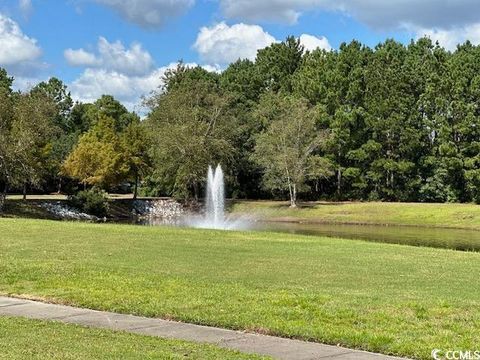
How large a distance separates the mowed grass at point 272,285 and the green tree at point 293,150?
1676 inches

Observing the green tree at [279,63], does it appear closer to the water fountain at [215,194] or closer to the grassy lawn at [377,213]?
the water fountain at [215,194]

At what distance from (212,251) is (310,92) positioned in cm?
5481

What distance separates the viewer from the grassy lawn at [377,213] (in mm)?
55781

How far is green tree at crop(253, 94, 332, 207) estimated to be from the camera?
65.9 m

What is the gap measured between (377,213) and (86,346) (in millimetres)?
55241

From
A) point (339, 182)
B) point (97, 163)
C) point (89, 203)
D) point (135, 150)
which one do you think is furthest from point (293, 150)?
point (89, 203)

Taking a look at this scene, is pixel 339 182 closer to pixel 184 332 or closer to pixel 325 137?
pixel 325 137

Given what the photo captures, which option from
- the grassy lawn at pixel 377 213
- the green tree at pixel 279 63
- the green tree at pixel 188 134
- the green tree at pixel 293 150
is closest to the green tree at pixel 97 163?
the green tree at pixel 188 134

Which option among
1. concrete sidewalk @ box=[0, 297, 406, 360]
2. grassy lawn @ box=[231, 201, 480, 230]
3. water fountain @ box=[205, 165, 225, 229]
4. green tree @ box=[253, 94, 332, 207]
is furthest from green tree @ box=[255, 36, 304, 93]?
concrete sidewalk @ box=[0, 297, 406, 360]

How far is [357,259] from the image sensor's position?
1969cm

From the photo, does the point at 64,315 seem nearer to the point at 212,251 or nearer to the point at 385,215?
the point at 212,251

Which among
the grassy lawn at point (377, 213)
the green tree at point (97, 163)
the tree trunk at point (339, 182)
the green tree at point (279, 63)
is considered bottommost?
the grassy lawn at point (377, 213)

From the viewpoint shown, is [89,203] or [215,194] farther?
[215,194]

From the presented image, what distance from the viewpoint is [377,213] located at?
60.9 metres
